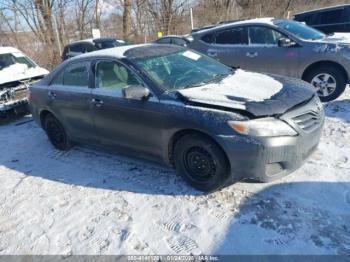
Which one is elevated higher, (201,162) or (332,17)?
(332,17)

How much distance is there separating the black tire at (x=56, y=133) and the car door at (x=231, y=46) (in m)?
3.95

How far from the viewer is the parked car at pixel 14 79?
7.57m

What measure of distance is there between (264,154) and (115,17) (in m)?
25.2

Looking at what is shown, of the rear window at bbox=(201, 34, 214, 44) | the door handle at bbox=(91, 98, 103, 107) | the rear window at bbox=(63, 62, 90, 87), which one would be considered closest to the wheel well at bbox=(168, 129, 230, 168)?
the door handle at bbox=(91, 98, 103, 107)

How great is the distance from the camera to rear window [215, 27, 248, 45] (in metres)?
7.63

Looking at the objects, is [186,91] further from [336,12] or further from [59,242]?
[336,12]

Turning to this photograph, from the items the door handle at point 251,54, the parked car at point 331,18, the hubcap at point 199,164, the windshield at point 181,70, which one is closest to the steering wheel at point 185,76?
the windshield at point 181,70

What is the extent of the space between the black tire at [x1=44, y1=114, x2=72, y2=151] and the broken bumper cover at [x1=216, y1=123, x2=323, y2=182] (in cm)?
310

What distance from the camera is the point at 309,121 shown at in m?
3.71

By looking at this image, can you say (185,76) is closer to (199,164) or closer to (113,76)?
(113,76)

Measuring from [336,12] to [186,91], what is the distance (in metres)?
9.73

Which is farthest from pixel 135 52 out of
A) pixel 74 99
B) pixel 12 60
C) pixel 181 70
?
pixel 12 60

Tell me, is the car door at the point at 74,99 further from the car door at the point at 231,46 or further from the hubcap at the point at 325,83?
the hubcap at the point at 325,83

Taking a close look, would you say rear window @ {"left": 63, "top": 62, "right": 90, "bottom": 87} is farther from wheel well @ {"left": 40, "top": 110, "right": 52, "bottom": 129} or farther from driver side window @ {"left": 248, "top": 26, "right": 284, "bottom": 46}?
driver side window @ {"left": 248, "top": 26, "right": 284, "bottom": 46}
